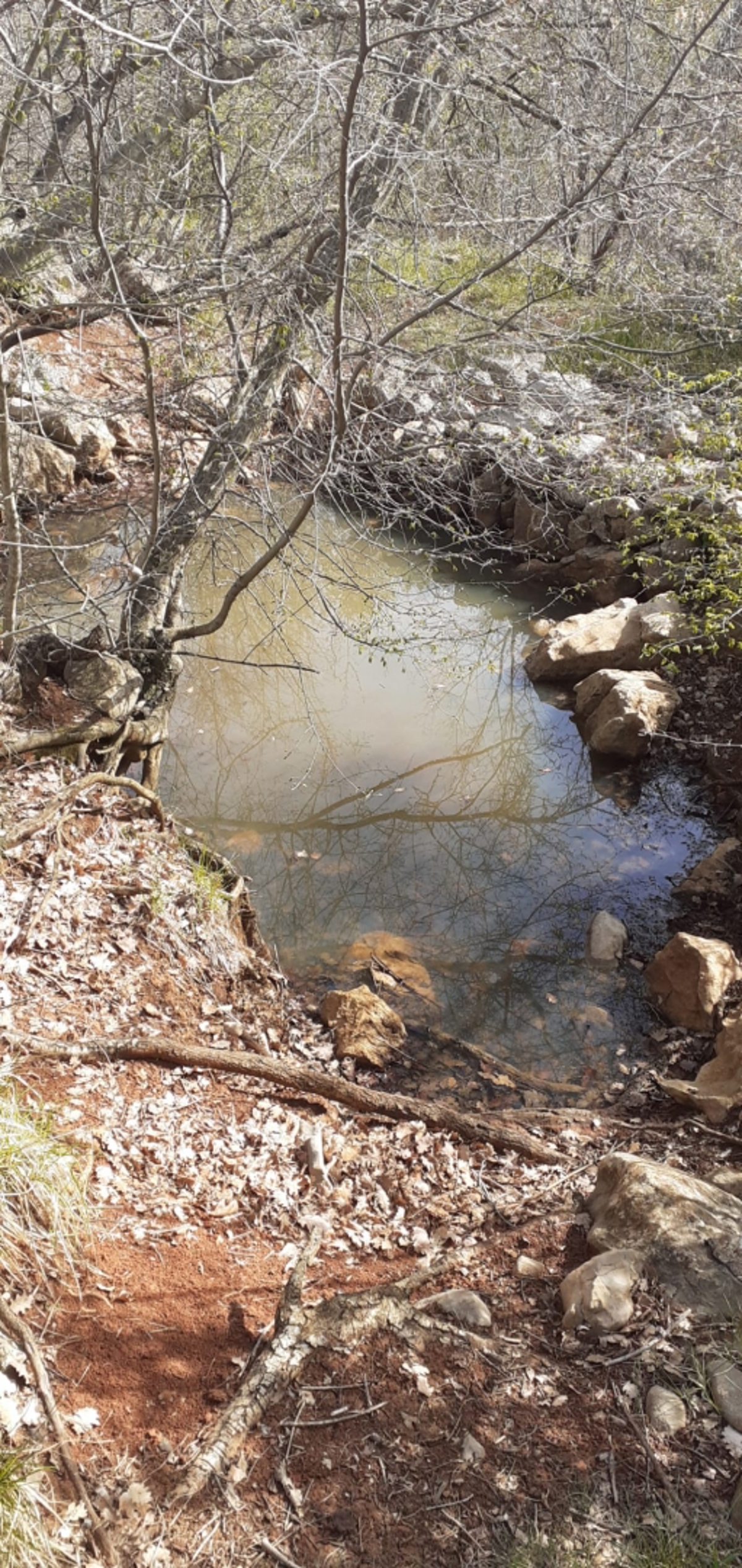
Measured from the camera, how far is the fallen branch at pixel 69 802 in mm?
4867

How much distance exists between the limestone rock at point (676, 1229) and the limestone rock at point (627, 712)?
18.1 ft

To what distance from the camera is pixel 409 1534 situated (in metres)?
2.26

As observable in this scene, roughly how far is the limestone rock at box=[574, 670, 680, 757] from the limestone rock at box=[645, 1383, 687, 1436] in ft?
20.9

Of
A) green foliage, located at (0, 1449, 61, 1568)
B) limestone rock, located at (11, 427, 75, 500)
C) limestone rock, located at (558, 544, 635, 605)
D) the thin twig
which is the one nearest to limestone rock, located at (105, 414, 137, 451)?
limestone rock, located at (11, 427, 75, 500)

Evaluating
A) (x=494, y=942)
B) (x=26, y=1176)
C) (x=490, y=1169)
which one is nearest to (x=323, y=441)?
(x=494, y=942)

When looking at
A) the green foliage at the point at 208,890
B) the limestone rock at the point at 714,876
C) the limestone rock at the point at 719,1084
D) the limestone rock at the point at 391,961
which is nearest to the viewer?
the limestone rock at the point at 719,1084

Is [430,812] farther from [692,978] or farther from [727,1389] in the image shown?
[727,1389]

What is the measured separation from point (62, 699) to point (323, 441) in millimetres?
2925

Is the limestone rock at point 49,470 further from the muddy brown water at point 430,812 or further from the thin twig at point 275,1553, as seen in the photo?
the thin twig at point 275,1553

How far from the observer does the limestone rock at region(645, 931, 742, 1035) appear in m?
5.67

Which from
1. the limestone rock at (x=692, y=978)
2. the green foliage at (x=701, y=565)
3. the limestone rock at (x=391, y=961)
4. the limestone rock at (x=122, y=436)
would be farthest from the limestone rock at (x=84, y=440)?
the limestone rock at (x=692, y=978)

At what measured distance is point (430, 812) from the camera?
803 cm

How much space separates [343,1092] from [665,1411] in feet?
6.55

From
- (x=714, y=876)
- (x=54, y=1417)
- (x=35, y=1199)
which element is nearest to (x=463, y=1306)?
(x=54, y=1417)
